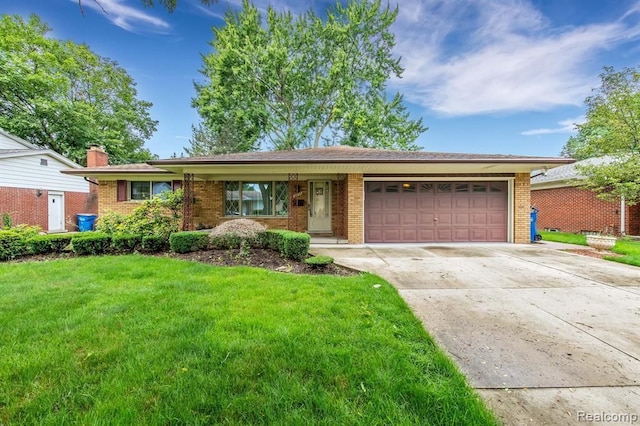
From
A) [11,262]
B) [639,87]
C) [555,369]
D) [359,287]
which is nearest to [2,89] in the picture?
[11,262]

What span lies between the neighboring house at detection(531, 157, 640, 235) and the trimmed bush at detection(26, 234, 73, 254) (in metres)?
15.4

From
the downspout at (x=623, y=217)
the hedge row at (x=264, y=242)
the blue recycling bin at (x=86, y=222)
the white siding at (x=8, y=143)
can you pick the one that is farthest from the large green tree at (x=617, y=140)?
the white siding at (x=8, y=143)

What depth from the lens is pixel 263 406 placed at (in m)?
1.79

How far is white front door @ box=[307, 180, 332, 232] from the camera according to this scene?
11141mm

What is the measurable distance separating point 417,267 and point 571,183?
37.8 ft

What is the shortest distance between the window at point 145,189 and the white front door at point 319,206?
5.99m

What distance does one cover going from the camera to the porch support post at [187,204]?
9.38 metres

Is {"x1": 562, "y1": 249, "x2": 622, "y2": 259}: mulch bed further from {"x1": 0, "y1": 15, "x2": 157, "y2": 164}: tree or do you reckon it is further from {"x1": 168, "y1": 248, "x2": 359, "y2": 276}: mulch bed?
{"x1": 0, "y1": 15, "x2": 157, "y2": 164}: tree

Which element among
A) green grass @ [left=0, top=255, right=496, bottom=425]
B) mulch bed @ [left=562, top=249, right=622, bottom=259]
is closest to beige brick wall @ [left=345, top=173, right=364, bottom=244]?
green grass @ [left=0, top=255, right=496, bottom=425]

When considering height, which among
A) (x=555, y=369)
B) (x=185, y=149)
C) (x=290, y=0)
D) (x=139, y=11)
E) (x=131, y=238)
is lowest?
(x=555, y=369)

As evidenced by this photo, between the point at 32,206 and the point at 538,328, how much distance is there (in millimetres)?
19460

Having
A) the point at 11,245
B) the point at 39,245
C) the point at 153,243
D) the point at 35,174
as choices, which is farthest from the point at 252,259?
the point at 35,174

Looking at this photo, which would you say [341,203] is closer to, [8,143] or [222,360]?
[222,360]

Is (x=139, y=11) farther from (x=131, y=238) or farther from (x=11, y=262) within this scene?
(x=11, y=262)
